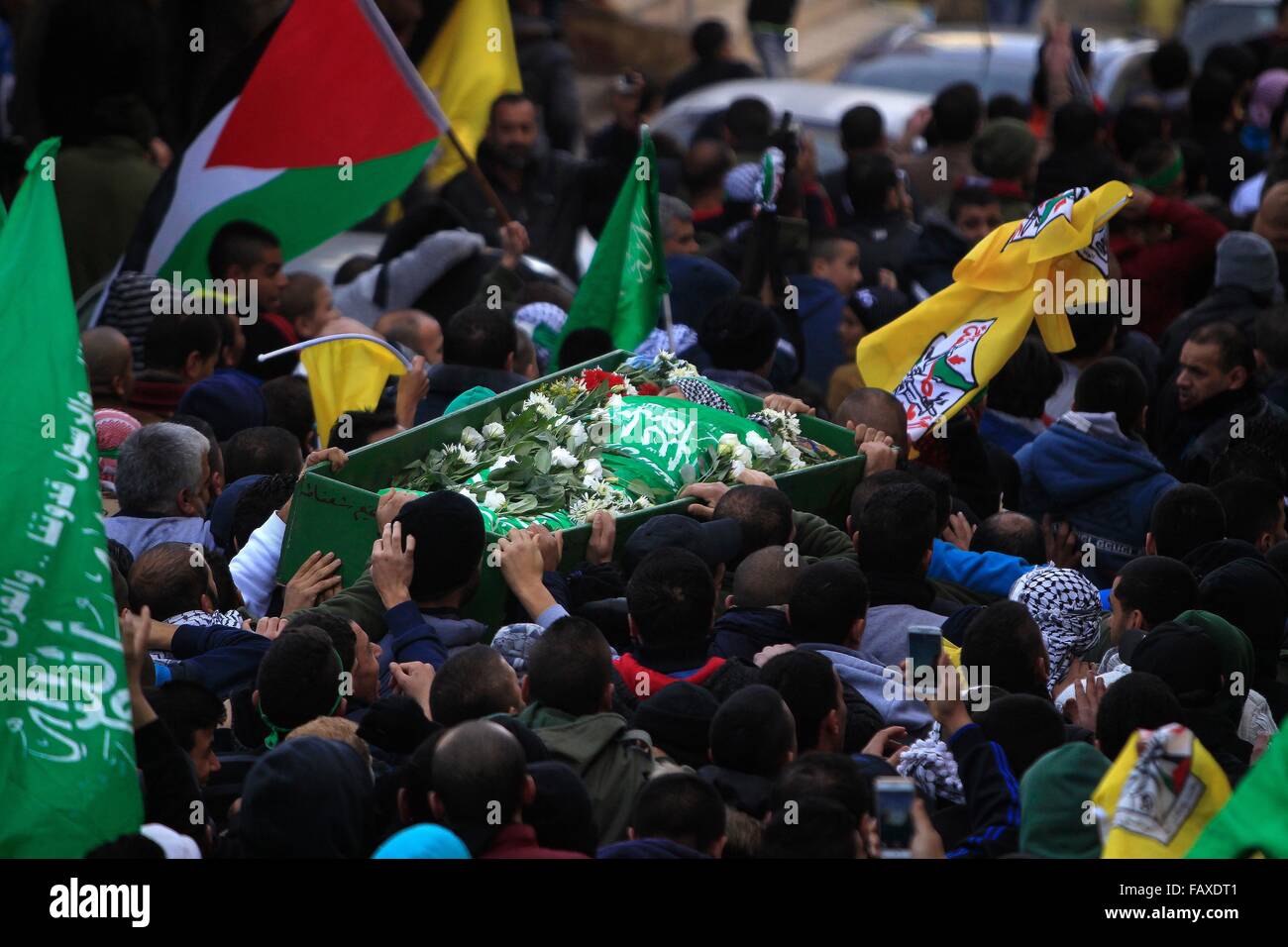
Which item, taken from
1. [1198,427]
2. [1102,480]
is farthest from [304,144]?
[1198,427]

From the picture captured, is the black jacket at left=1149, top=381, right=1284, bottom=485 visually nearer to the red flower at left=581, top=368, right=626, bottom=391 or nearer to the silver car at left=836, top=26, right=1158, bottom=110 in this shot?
the red flower at left=581, top=368, right=626, bottom=391

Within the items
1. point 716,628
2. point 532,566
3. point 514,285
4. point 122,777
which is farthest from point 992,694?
point 514,285

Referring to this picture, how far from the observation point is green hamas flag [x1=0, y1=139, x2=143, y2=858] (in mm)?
4914

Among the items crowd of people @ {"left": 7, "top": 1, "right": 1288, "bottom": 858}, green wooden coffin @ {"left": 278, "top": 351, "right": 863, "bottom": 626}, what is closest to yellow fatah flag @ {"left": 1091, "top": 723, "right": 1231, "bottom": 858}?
crowd of people @ {"left": 7, "top": 1, "right": 1288, "bottom": 858}

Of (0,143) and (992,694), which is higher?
(0,143)

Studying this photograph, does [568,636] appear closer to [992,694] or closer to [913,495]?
[992,694]

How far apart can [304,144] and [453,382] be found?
6.42ft

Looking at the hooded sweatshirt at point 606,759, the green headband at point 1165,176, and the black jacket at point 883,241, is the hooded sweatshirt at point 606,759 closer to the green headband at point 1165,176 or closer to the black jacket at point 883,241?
the black jacket at point 883,241

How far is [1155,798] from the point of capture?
15.0 ft

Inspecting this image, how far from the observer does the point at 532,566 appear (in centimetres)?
669

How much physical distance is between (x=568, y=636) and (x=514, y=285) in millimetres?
4986

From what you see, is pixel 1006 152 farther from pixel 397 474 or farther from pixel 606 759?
pixel 606 759
